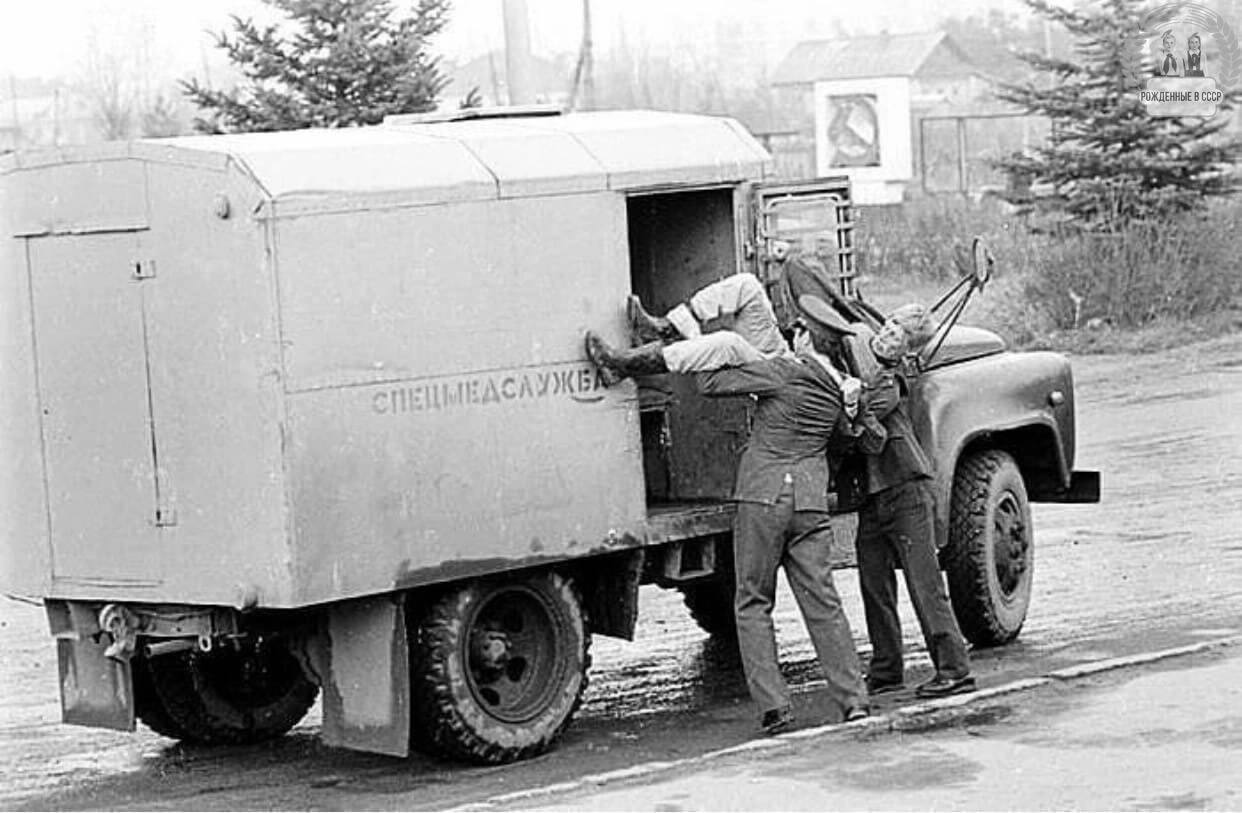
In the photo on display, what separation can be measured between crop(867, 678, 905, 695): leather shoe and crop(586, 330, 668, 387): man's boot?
2.15 metres

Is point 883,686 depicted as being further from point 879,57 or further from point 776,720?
point 879,57

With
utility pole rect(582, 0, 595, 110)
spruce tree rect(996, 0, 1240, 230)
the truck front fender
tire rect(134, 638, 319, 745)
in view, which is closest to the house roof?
utility pole rect(582, 0, 595, 110)

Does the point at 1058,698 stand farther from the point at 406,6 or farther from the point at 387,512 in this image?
the point at 406,6

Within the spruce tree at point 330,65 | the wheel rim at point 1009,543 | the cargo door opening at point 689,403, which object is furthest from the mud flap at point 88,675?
the spruce tree at point 330,65

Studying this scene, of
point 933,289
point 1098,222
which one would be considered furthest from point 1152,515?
point 933,289

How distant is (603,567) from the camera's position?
11.4m

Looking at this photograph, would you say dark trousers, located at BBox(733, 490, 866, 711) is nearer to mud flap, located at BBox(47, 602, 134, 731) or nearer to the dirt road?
the dirt road

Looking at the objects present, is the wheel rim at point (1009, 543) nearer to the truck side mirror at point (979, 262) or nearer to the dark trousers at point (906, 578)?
the dark trousers at point (906, 578)

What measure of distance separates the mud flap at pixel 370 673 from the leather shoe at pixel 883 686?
8.65 feet

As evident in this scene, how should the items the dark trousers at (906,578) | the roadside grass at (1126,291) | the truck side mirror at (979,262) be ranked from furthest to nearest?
the roadside grass at (1126,291) < the truck side mirror at (979,262) < the dark trousers at (906,578)

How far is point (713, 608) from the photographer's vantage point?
1377cm

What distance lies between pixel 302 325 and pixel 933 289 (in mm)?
23994

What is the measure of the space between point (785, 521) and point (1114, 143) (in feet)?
68.0

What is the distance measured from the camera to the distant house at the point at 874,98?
4441 centimetres
